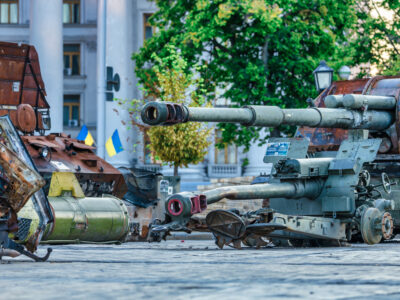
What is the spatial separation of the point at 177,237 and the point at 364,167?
9.33 meters

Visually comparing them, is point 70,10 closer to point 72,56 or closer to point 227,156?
point 72,56

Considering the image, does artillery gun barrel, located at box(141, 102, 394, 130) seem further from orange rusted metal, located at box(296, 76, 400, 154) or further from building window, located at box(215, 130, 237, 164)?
building window, located at box(215, 130, 237, 164)

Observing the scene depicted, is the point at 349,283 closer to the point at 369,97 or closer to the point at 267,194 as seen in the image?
the point at 267,194

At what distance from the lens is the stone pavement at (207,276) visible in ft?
25.3

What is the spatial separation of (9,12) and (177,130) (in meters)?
25.7

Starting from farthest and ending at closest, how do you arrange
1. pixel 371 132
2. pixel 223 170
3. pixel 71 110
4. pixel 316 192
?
pixel 71 110
pixel 223 170
pixel 371 132
pixel 316 192

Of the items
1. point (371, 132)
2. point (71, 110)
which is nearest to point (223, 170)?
point (71, 110)

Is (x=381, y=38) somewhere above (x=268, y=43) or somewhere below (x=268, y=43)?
above

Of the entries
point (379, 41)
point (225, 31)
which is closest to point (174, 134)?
point (225, 31)

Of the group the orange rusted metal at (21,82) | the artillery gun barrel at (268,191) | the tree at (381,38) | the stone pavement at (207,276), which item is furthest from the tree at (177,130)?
the stone pavement at (207,276)

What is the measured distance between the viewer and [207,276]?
9.34m

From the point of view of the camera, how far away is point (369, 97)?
17172 mm

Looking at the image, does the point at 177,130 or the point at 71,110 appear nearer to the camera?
the point at 177,130

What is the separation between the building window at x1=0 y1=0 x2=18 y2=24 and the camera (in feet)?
185
